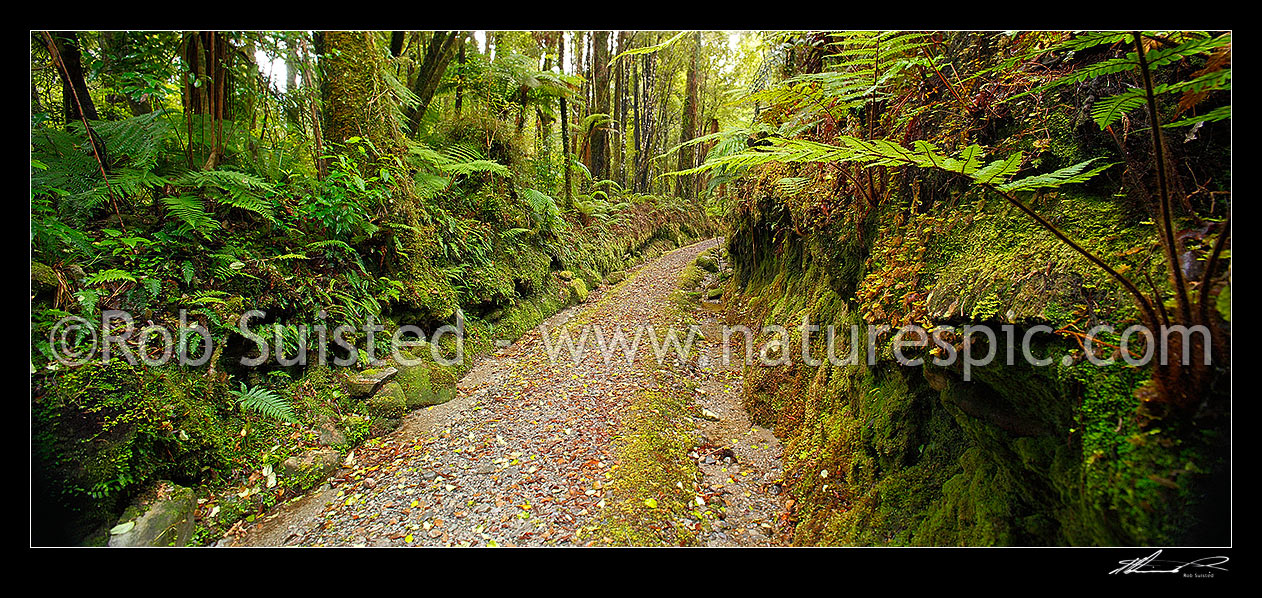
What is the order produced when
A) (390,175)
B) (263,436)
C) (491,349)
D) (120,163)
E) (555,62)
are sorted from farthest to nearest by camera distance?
(555,62)
(491,349)
(390,175)
(120,163)
(263,436)

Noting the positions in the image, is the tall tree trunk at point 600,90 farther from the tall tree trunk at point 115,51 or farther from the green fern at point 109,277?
the green fern at point 109,277

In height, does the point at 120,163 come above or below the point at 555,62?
below

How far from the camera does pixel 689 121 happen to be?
20.3m

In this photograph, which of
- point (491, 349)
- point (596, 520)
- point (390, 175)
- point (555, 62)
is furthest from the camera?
point (555, 62)

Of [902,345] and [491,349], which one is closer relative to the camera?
[902,345]

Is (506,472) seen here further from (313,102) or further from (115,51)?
(115,51)

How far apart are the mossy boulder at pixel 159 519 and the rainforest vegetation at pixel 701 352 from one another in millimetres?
19

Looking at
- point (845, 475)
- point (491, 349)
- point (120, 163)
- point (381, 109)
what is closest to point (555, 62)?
point (381, 109)

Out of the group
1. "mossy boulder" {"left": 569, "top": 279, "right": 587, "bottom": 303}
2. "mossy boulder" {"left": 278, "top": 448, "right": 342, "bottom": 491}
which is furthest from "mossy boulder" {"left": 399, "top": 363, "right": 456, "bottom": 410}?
"mossy boulder" {"left": 569, "top": 279, "right": 587, "bottom": 303}

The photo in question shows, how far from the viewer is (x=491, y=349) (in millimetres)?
6469
